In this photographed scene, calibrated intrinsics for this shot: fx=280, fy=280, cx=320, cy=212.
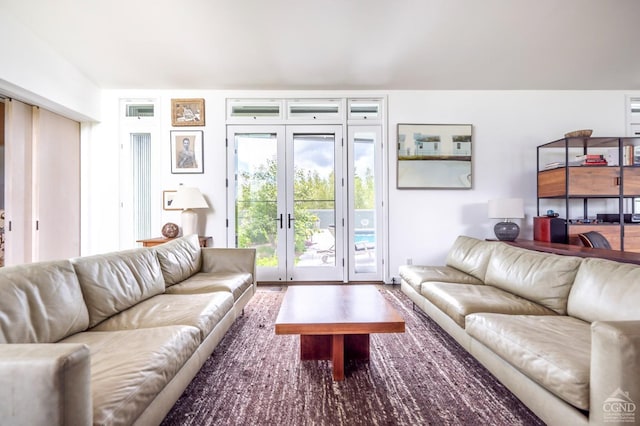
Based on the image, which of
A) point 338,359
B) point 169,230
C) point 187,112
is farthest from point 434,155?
point 169,230

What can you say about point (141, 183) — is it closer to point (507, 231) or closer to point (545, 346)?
point (545, 346)

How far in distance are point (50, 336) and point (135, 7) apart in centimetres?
281

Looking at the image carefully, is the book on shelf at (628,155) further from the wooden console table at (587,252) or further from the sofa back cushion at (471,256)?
the sofa back cushion at (471,256)

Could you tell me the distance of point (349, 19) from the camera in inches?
109

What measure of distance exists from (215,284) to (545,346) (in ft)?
7.62

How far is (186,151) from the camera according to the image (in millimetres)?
4234

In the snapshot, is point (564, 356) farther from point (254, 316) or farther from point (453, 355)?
point (254, 316)

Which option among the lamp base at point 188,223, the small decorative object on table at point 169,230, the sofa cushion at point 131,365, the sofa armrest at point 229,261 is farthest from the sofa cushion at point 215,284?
the small decorative object on table at point 169,230

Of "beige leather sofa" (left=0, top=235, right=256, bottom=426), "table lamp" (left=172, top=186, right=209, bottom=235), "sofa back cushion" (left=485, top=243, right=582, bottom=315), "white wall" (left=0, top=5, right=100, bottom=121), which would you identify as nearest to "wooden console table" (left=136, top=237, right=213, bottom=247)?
"table lamp" (left=172, top=186, right=209, bottom=235)

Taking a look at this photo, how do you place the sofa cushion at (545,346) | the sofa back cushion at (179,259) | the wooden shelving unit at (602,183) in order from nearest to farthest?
the sofa cushion at (545,346), the sofa back cushion at (179,259), the wooden shelving unit at (602,183)

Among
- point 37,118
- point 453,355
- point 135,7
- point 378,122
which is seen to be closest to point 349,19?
point 378,122

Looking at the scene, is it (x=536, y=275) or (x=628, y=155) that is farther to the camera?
(x=628, y=155)

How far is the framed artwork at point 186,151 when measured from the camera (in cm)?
423

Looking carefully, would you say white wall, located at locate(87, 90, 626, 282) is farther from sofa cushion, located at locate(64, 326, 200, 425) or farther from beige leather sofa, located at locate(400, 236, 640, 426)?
sofa cushion, located at locate(64, 326, 200, 425)
